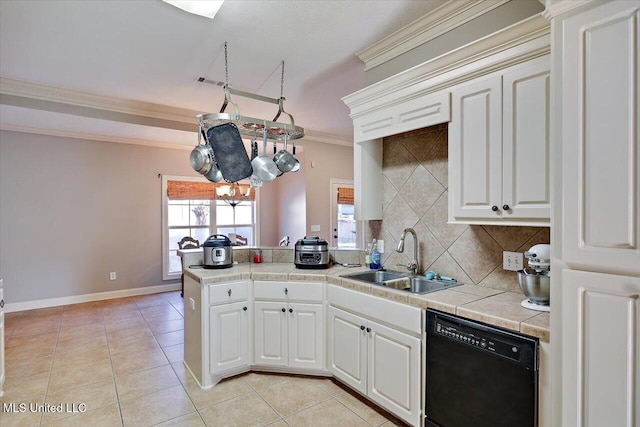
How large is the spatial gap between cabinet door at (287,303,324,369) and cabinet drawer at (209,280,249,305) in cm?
38

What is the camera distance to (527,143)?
1765 millimetres

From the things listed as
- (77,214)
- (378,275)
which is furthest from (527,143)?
(77,214)

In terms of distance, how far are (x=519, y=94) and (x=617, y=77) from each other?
2.14ft

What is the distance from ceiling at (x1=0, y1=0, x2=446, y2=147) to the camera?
2.36 m

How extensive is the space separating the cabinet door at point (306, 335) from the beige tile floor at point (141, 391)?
18cm

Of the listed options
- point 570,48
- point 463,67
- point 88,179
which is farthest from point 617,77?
point 88,179

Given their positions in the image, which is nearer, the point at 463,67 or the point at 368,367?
the point at 463,67

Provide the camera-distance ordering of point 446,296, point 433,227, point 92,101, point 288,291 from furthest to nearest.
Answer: point 92,101 < point 288,291 < point 433,227 < point 446,296

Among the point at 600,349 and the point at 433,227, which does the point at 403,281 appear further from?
the point at 600,349

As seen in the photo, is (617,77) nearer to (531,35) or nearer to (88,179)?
(531,35)

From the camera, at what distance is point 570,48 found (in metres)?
1.27

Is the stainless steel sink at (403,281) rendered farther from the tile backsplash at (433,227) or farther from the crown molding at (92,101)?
the crown molding at (92,101)

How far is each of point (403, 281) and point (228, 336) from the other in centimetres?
140

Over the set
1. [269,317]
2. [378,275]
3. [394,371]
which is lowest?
[394,371]
